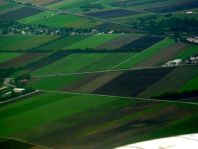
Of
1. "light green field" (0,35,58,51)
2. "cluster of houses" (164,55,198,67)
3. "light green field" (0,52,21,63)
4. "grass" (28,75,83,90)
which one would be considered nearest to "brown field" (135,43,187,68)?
"cluster of houses" (164,55,198,67)

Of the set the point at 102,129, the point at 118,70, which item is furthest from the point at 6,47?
the point at 102,129

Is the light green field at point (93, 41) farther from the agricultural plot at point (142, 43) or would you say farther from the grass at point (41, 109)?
the grass at point (41, 109)

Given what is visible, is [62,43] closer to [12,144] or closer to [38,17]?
[38,17]

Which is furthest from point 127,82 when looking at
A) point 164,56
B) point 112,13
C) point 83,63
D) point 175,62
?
point 112,13

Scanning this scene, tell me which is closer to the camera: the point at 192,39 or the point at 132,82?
the point at 132,82

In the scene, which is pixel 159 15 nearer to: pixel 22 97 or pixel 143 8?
pixel 143 8

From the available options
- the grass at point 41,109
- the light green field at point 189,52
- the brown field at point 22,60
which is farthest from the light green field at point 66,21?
the grass at point 41,109

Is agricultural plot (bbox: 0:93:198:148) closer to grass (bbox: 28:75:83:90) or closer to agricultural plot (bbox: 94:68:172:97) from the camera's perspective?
agricultural plot (bbox: 94:68:172:97)

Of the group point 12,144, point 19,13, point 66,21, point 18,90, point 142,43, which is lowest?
point 18,90
